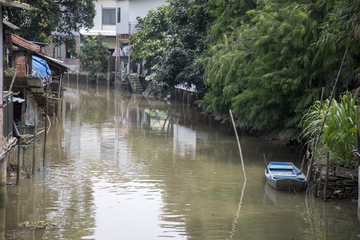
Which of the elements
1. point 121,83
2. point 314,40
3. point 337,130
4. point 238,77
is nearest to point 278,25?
point 314,40

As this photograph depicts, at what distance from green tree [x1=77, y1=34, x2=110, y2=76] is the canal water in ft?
94.2

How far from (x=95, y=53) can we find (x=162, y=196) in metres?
38.1

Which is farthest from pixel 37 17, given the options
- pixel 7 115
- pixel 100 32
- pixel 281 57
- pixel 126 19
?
pixel 100 32

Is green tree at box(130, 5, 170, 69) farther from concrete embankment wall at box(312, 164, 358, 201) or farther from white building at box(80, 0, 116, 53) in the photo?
concrete embankment wall at box(312, 164, 358, 201)

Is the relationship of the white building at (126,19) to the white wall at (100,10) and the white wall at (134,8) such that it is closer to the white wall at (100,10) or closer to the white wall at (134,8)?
the white wall at (134,8)

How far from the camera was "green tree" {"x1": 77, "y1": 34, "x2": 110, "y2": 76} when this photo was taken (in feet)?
153

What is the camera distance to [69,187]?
36.6ft

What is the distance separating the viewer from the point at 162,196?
1070 centimetres

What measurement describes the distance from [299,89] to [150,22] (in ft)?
78.1

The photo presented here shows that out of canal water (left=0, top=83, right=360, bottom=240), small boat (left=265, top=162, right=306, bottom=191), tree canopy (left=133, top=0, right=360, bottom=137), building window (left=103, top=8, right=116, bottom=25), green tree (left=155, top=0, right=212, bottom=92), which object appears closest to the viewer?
canal water (left=0, top=83, right=360, bottom=240)

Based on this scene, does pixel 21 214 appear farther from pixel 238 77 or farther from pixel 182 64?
pixel 182 64

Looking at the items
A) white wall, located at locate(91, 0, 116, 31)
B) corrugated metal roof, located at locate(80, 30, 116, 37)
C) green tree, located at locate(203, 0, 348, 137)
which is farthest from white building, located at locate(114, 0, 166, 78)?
green tree, located at locate(203, 0, 348, 137)

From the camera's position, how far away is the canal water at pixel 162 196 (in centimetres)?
845

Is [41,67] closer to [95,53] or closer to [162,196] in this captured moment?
[162,196]
